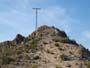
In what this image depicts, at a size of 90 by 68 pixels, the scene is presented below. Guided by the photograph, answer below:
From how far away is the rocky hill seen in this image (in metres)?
47.6

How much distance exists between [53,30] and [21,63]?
58.2 ft

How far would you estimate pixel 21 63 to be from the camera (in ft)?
157

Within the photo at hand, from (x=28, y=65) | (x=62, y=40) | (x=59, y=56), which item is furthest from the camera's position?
(x=62, y=40)

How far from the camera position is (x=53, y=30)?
64.6 metres

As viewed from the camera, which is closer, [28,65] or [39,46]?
[28,65]

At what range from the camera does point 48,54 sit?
5212cm

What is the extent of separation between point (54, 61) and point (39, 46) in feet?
24.0

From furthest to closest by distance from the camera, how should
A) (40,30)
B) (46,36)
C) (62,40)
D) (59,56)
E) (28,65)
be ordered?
(40,30), (46,36), (62,40), (59,56), (28,65)

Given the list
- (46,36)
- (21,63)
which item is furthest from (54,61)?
(46,36)

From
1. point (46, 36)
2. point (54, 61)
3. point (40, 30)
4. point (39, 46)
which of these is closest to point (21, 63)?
point (54, 61)

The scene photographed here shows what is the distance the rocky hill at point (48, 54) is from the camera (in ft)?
156

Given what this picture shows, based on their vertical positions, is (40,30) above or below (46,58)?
above

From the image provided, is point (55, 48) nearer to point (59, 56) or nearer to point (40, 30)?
point (59, 56)

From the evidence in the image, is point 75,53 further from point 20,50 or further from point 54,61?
point 20,50
